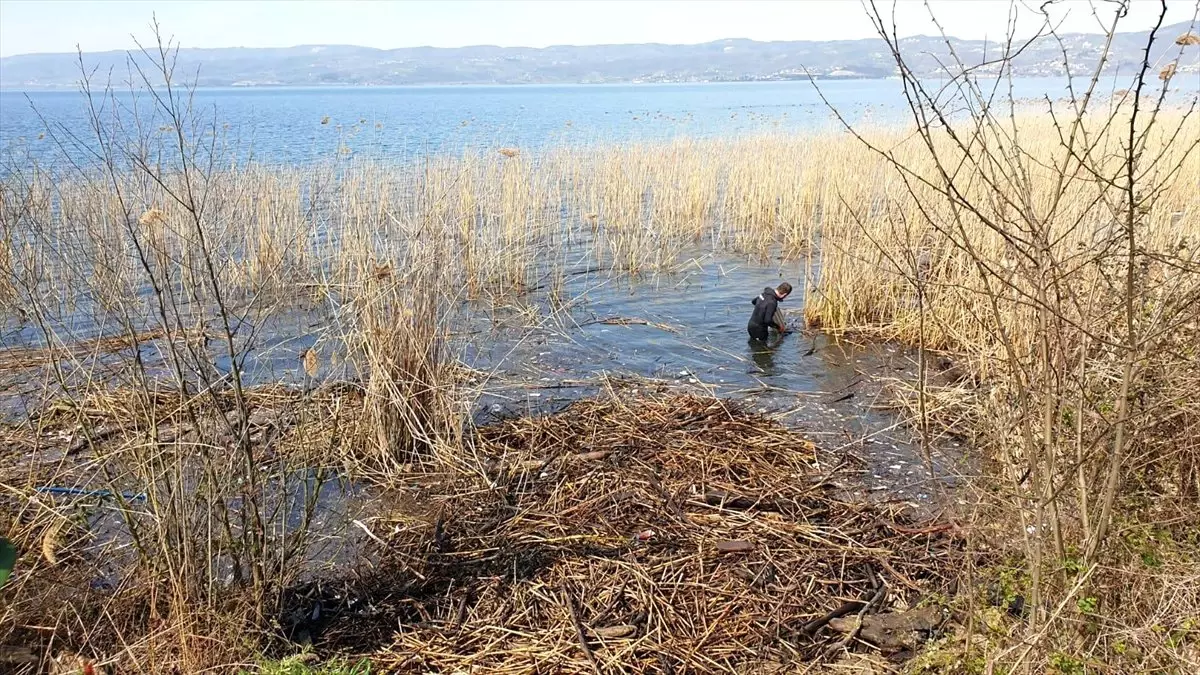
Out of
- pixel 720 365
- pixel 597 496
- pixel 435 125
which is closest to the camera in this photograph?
pixel 597 496

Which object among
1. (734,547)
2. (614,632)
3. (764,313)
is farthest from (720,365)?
(614,632)

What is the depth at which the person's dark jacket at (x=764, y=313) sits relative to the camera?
707cm

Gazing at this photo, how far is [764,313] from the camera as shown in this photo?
7.09m

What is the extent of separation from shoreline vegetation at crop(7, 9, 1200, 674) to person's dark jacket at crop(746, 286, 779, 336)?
1.72 meters

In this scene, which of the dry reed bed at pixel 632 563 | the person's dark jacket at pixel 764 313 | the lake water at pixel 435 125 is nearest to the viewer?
the dry reed bed at pixel 632 563

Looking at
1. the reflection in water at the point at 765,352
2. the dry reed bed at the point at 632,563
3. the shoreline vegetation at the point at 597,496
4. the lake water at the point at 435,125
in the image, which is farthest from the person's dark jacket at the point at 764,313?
the lake water at the point at 435,125

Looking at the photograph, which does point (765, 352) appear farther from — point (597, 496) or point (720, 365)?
point (597, 496)

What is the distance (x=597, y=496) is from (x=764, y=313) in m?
3.55

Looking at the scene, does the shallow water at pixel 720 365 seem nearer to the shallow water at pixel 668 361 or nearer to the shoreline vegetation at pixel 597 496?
the shallow water at pixel 668 361

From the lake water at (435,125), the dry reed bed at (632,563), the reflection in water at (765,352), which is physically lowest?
the reflection in water at (765,352)

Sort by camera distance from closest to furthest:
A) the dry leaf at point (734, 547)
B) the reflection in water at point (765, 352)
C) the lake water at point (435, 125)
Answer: the dry leaf at point (734, 547) < the reflection in water at point (765, 352) < the lake water at point (435, 125)

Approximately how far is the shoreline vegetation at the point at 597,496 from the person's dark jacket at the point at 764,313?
5.66 feet

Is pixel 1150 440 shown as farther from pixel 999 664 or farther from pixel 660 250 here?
pixel 660 250

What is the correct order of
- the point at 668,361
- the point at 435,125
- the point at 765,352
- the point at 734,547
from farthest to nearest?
1. the point at 435,125
2. the point at 765,352
3. the point at 668,361
4. the point at 734,547
